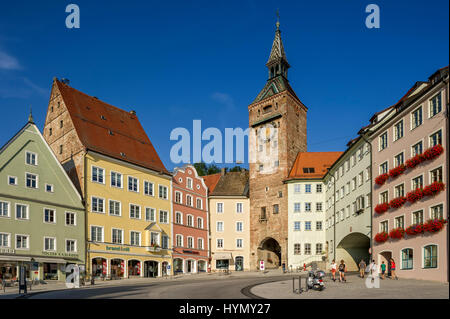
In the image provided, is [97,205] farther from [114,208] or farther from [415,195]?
[415,195]

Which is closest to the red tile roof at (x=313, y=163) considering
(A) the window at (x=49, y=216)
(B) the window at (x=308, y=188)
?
(B) the window at (x=308, y=188)

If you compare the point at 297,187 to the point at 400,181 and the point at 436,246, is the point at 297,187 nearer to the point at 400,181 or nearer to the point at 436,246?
the point at 400,181

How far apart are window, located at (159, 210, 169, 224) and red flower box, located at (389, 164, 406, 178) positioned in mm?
31501

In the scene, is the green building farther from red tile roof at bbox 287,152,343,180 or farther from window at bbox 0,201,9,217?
red tile roof at bbox 287,152,343,180

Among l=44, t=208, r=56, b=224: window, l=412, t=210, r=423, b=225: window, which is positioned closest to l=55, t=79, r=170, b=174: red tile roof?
l=44, t=208, r=56, b=224: window

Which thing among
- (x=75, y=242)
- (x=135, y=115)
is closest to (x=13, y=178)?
(x=75, y=242)

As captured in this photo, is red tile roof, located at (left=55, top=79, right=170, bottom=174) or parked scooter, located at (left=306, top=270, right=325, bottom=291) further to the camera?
red tile roof, located at (left=55, top=79, right=170, bottom=174)

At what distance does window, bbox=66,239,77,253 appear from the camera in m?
48.7

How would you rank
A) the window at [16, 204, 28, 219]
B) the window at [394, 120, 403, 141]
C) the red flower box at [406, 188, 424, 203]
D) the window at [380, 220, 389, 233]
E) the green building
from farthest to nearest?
1. the window at [16, 204, 28, 219]
2. the green building
3. the window at [380, 220, 389, 233]
4. the window at [394, 120, 403, 141]
5. the red flower box at [406, 188, 424, 203]

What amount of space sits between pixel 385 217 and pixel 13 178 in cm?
3371

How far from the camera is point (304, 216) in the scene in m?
69.4

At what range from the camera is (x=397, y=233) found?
3806 centimetres

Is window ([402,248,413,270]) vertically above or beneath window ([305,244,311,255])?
above

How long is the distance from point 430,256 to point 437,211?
10.4ft
